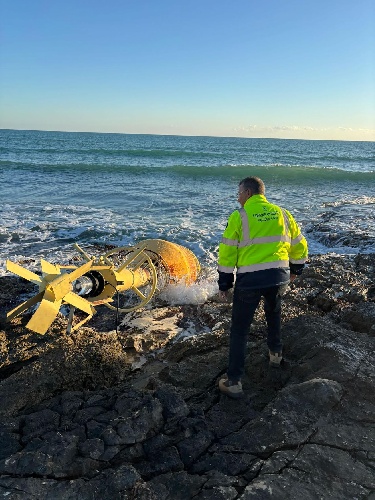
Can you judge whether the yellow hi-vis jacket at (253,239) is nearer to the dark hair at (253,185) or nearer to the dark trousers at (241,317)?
the dark hair at (253,185)

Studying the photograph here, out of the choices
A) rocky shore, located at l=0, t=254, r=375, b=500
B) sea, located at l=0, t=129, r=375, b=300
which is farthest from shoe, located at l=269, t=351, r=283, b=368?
sea, located at l=0, t=129, r=375, b=300

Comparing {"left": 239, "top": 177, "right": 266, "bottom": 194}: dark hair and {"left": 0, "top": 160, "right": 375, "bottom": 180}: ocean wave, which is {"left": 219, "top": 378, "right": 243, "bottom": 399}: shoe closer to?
{"left": 239, "top": 177, "right": 266, "bottom": 194}: dark hair

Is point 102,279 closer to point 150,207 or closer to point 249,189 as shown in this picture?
point 249,189

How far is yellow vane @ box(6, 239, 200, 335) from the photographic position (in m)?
4.23

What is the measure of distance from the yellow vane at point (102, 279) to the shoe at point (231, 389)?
1.77 m

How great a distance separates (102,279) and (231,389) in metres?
A: 2.70

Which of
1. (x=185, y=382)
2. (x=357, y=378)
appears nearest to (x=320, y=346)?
(x=357, y=378)

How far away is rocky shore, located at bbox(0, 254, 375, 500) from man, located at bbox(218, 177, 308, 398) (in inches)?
16.1

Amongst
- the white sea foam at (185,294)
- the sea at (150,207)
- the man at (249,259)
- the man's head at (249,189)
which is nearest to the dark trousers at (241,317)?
the man at (249,259)

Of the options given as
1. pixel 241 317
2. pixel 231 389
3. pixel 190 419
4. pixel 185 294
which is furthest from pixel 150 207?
pixel 190 419

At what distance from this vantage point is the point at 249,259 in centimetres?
345

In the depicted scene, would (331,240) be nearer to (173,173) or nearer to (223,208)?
(223,208)

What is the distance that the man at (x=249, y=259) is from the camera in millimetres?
3428

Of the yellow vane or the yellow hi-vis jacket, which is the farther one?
the yellow vane
